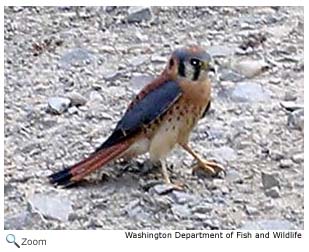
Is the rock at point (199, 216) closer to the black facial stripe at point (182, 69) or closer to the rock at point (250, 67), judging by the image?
the black facial stripe at point (182, 69)

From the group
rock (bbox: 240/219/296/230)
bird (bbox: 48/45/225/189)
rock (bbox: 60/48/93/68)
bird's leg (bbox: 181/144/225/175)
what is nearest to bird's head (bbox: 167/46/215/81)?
bird (bbox: 48/45/225/189)

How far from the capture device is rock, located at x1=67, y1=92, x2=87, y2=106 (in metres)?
1.86

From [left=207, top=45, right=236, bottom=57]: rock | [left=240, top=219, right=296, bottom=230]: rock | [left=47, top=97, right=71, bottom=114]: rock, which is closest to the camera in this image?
[left=240, top=219, right=296, bottom=230]: rock

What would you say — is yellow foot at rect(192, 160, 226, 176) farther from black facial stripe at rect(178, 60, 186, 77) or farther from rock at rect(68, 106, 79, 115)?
rock at rect(68, 106, 79, 115)

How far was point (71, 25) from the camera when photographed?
6.68ft

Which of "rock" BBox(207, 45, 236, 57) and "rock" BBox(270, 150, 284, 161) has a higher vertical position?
"rock" BBox(207, 45, 236, 57)

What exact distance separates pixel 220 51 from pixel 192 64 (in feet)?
0.99

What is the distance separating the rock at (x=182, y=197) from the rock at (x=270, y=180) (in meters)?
0.10

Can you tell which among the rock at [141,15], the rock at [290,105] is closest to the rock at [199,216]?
the rock at [290,105]

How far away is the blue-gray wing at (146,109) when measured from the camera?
1.64 m

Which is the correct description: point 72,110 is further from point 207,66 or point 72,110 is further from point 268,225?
point 268,225

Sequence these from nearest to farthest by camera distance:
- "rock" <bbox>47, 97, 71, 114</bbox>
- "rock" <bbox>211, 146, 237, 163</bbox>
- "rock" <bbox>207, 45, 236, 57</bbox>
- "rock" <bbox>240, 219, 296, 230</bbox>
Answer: "rock" <bbox>240, 219, 296, 230</bbox>, "rock" <bbox>211, 146, 237, 163</bbox>, "rock" <bbox>47, 97, 71, 114</bbox>, "rock" <bbox>207, 45, 236, 57</bbox>

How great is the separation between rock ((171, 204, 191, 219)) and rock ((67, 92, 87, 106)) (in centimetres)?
31
